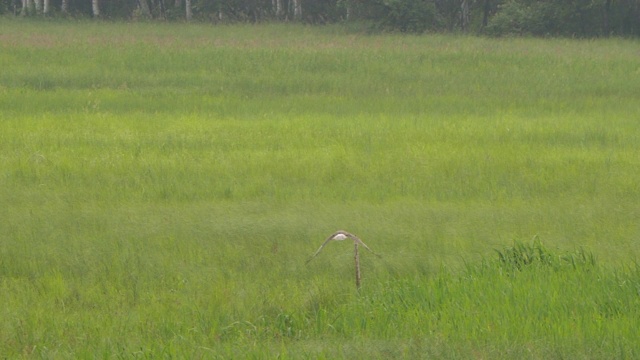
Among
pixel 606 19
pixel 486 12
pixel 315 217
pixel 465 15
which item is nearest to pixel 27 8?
pixel 465 15

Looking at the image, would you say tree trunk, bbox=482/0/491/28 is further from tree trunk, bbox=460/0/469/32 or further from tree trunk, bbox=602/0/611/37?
tree trunk, bbox=602/0/611/37

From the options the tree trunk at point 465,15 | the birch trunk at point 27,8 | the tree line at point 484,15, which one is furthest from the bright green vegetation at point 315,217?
the birch trunk at point 27,8

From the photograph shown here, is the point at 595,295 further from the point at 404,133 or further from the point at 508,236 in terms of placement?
the point at 404,133

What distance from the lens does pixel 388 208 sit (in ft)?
31.3

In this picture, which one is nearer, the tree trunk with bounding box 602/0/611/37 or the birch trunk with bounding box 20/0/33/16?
the tree trunk with bounding box 602/0/611/37

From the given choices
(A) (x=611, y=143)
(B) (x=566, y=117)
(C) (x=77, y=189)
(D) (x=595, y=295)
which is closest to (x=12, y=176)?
(C) (x=77, y=189)

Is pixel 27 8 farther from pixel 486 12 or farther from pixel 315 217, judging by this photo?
pixel 315 217

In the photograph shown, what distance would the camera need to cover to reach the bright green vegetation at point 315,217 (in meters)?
5.82

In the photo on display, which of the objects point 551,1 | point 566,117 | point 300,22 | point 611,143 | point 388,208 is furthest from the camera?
point 300,22

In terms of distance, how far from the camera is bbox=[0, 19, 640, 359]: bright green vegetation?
19.1 feet

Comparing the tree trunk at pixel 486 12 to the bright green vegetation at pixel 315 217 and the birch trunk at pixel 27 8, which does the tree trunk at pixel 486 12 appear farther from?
the bright green vegetation at pixel 315 217

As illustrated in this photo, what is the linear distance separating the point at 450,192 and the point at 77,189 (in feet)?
13.0

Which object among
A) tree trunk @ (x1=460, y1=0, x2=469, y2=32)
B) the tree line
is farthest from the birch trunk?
tree trunk @ (x1=460, y1=0, x2=469, y2=32)

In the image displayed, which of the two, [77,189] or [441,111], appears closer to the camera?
[77,189]
